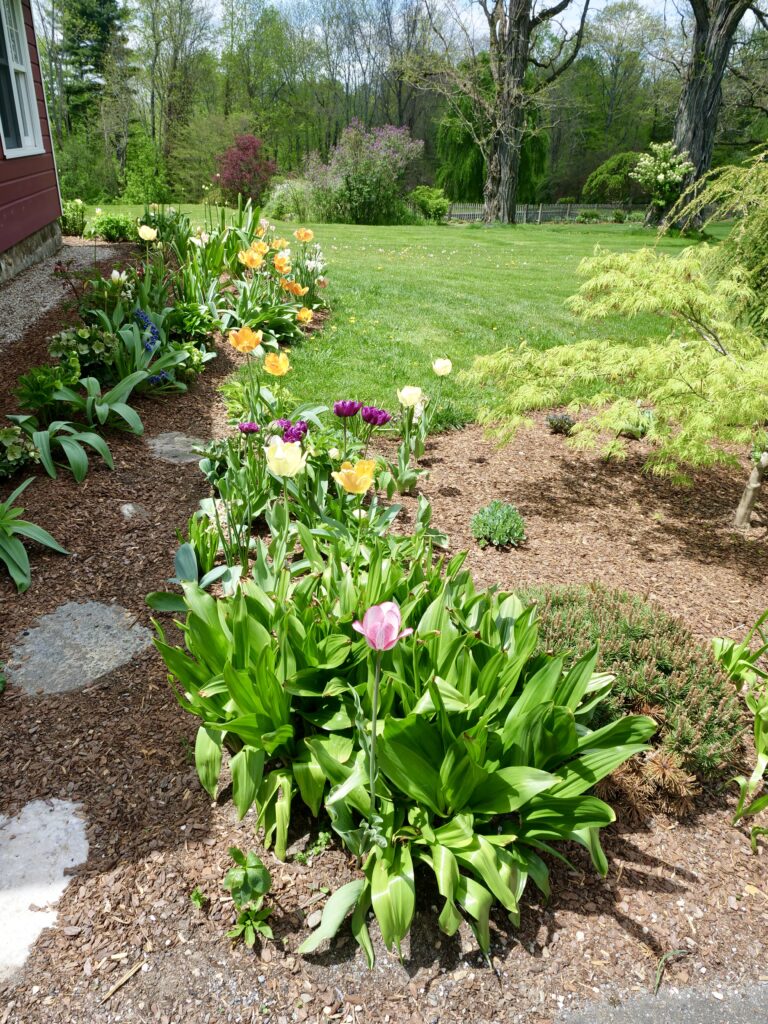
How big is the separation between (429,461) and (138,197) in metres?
19.9

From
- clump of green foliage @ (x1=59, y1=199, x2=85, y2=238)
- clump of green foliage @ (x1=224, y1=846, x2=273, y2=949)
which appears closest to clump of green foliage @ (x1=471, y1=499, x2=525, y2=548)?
clump of green foliage @ (x1=224, y1=846, x2=273, y2=949)

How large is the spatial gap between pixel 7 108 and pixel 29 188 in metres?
0.83

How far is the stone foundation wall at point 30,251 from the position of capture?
7.03 meters

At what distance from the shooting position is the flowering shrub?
64.0 feet

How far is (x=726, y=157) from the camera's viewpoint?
35.4 metres

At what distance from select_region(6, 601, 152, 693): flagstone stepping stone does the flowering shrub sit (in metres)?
19.2

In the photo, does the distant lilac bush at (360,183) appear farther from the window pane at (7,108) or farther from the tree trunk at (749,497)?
the tree trunk at (749,497)

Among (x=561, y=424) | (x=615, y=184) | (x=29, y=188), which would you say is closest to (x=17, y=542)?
(x=561, y=424)

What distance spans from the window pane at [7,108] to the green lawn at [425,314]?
152 inches

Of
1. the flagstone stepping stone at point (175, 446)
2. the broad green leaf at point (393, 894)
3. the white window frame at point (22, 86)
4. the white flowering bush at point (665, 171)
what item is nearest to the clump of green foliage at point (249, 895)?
the broad green leaf at point (393, 894)

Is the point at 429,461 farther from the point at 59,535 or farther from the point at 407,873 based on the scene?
the point at 407,873

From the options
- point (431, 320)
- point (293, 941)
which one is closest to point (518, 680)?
point (293, 941)

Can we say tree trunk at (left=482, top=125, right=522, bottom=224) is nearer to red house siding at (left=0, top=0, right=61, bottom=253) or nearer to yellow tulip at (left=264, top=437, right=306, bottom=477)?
red house siding at (left=0, top=0, right=61, bottom=253)

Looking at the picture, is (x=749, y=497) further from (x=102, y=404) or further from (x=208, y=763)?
(x=102, y=404)
